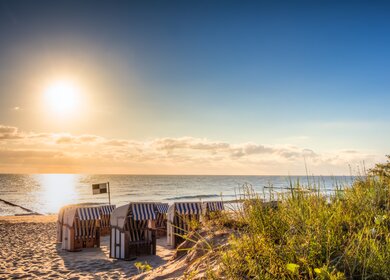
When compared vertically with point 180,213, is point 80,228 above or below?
below

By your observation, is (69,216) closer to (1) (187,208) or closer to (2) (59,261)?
(2) (59,261)

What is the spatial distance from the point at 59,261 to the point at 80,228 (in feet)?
7.35

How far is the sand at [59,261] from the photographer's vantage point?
9109mm

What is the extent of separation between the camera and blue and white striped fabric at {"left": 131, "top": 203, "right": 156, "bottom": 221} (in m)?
11.0

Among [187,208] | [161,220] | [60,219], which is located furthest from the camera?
[161,220]

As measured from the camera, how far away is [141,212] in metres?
11.0

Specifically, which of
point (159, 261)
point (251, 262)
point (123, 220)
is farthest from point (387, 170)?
point (251, 262)

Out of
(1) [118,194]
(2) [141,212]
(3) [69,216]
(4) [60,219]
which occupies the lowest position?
(1) [118,194]

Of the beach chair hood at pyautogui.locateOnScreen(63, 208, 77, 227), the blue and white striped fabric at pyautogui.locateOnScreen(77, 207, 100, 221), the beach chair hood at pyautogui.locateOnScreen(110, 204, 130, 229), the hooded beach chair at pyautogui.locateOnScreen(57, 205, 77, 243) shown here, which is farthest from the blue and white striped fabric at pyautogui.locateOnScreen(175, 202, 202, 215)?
the hooded beach chair at pyautogui.locateOnScreen(57, 205, 77, 243)

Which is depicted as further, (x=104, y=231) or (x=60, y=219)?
(x=104, y=231)

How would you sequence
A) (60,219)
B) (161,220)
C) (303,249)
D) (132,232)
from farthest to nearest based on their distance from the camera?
(161,220)
(60,219)
(132,232)
(303,249)

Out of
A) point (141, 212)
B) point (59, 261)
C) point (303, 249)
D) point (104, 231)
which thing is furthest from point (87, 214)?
point (303, 249)

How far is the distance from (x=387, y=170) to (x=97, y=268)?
11.1 meters

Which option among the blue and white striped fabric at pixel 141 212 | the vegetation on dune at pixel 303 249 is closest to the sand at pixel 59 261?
the blue and white striped fabric at pixel 141 212
